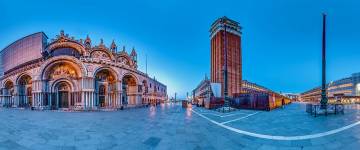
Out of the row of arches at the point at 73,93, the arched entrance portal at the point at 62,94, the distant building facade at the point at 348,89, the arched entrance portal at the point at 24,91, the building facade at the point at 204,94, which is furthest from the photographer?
the distant building facade at the point at 348,89

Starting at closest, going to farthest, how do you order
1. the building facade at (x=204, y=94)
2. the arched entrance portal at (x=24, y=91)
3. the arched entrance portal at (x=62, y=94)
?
the arched entrance portal at (x=62, y=94)
the building facade at (x=204, y=94)
the arched entrance portal at (x=24, y=91)

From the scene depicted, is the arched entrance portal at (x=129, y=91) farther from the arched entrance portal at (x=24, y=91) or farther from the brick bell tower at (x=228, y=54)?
the brick bell tower at (x=228, y=54)

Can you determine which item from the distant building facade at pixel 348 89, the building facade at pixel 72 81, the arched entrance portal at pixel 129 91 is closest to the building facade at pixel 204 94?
the building facade at pixel 72 81

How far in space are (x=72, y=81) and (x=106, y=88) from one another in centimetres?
534

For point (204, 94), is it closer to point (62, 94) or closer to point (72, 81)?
point (72, 81)

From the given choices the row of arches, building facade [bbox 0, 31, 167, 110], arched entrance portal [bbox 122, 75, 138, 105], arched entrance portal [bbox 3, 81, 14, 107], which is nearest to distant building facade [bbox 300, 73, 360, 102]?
arched entrance portal [bbox 122, 75, 138, 105]

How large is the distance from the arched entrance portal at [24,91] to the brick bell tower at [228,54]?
5218 cm

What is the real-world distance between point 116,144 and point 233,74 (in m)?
62.0

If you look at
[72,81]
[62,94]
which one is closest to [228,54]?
[72,81]

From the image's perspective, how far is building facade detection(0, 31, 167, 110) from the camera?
89.3ft

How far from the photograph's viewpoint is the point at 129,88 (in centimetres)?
3606

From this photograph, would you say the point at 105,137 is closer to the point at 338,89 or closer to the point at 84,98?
the point at 84,98

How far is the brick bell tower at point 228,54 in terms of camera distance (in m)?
62.5

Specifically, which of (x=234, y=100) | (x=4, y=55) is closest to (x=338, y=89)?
(x=234, y=100)
